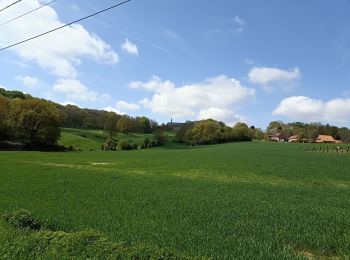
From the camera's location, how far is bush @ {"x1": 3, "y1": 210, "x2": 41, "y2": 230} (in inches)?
501

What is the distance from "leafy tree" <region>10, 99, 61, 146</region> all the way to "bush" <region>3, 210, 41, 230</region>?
3150 inches

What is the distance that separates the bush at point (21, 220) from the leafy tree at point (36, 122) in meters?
80.0

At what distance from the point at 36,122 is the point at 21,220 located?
8218 cm

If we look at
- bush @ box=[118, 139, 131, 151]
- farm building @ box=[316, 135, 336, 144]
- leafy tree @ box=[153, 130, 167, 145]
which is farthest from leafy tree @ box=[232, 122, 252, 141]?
bush @ box=[118, 139, 131, 151]

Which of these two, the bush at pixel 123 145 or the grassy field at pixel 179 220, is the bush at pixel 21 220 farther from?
the bush at pixel 123 145

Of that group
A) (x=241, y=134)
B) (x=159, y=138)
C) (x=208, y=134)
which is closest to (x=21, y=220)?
(x=159, y=138)

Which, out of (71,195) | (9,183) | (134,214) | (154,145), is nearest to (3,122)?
(154,145)

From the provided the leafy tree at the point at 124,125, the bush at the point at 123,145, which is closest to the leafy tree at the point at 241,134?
the leafy tree at the point at 124,125

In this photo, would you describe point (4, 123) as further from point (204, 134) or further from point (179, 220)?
point (204, 134)

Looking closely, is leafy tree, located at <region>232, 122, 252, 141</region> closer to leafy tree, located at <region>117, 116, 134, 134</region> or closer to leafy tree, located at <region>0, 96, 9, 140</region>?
leafy tree, located at <region>117, 116, 134, 134</region>

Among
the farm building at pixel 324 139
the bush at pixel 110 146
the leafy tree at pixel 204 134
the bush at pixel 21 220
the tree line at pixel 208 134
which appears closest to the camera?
the bush at pixel 21 220

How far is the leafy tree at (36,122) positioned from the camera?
293 ft

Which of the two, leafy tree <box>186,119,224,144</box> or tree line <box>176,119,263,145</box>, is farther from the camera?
tree line <box>176,119,263,145</box>

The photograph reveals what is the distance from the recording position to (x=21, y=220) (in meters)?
12.9
